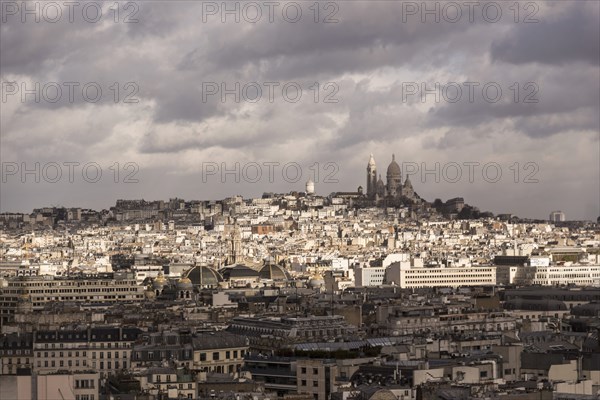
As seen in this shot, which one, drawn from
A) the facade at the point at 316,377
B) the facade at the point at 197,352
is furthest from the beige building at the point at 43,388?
the facade at the point at 197,352

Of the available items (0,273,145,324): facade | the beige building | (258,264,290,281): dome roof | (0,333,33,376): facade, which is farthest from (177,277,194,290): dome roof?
the beige building

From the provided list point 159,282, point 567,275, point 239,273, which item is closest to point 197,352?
point 159,282

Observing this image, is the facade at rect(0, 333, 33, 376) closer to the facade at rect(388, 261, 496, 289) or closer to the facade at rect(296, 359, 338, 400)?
the facade at rect(296, 359, 338, 400)

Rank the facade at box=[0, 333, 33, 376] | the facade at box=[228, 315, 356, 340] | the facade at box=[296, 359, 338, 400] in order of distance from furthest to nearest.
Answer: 1. the facade at box=[228, 315, 356, 340]
2. the facade at box=[0, 333, 33, 376]
3. the facade at box=[296, 359, 338, 400]

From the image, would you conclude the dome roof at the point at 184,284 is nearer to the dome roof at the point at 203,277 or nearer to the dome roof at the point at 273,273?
the dome roof at the point at 203,277

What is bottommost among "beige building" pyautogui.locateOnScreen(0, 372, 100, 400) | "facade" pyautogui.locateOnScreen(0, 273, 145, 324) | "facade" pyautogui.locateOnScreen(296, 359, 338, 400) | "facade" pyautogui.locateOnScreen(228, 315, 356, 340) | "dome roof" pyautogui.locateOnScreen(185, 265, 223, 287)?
"facade" pyautogui.locateOnScreen(296, 359, 338, 400)

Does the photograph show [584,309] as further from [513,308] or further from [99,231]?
[99,231]
